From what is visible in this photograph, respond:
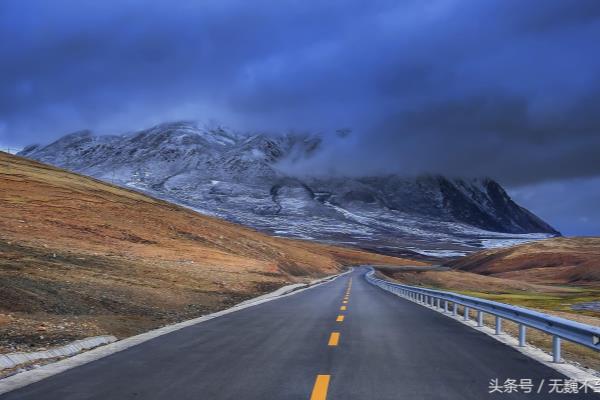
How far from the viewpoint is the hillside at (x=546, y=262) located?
115 meters

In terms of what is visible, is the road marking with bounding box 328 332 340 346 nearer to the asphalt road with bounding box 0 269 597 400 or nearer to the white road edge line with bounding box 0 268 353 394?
the asphalt road with bounding box 0 269 597 400

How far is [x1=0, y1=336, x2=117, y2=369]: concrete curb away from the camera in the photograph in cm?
1045

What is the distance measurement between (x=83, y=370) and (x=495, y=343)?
8788 mm

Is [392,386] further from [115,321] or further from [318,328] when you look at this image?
[115,321]

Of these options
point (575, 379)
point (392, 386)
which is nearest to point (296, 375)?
point (392, 386)

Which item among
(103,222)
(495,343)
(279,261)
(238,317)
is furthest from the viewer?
(279,261)

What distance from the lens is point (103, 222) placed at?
61438 millimetres

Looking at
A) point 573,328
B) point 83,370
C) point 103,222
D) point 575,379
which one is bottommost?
point 83,370

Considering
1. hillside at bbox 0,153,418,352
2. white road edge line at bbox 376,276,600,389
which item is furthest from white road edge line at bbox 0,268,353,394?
white road edge line at bbox 376,276,600,389

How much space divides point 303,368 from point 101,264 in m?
27.1

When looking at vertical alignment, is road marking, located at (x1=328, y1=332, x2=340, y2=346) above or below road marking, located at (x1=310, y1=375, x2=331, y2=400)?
above

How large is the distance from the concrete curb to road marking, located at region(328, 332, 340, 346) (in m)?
4.98

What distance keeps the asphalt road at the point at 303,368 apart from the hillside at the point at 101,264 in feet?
9.73

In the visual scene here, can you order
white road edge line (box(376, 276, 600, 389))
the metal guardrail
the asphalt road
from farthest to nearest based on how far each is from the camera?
the metal guardrail, white road edge line (box(376, 276, 600, 389)), the asphalt road
